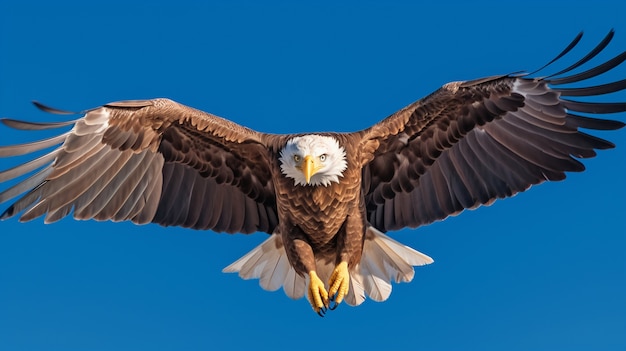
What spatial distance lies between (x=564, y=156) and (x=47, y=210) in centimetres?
382

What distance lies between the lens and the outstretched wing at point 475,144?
7.04 m

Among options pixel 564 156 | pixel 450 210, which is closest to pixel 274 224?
pixel 450 210

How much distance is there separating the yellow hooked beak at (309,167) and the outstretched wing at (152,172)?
0.61m

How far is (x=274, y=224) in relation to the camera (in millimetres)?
7797

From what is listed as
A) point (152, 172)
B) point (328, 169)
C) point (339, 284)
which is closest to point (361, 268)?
point (339, 284)

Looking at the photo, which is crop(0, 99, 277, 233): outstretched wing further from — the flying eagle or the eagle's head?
the eagle's head

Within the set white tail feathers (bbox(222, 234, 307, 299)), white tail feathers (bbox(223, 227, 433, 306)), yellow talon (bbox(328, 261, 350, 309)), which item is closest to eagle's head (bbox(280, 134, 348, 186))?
yellow talon (bbox(328, 261, 350, 309))

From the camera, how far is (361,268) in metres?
7.86

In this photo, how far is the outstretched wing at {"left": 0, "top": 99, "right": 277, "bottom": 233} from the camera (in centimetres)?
714

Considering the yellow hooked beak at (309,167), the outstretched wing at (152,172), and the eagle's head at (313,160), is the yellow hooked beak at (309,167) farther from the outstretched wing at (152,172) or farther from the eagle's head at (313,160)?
the outstretched wing at (152,172)

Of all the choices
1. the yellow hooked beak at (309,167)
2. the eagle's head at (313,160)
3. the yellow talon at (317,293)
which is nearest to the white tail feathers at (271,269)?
the yellow talon at (317,293)

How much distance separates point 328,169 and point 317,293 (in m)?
0.98

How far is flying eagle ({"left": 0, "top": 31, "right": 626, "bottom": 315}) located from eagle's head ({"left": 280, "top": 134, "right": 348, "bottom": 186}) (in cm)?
1

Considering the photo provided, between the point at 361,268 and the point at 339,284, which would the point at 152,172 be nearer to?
the point at 339,284
